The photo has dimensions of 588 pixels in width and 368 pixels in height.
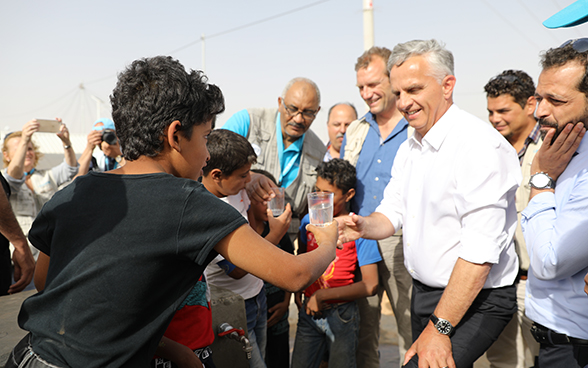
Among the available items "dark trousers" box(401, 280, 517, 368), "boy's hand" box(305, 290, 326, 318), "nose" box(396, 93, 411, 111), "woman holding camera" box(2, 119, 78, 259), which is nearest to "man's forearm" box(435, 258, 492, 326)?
"dark trousers" box(401, 280, 517, 368)

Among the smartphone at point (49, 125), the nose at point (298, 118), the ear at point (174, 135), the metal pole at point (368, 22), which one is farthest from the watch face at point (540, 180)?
the metal pole at point (368, 22)

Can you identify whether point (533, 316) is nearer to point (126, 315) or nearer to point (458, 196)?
point (458, 196)

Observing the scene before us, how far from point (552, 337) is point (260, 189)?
191cm

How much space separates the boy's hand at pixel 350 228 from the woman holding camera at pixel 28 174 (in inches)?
153

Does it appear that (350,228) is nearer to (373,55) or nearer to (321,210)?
(321,210)

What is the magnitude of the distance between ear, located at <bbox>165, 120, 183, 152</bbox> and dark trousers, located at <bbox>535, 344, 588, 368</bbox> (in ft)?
6.58

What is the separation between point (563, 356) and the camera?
2006 mm

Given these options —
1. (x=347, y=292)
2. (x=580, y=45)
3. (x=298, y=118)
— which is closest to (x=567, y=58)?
(x=580, y=45)

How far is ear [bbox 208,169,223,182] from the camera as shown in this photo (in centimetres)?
275

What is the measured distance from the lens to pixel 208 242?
4.26ft

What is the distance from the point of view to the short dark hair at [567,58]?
6.64 ft

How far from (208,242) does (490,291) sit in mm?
1636

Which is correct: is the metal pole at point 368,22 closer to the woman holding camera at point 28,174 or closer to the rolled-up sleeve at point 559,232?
the woman holding camera at point 28,174

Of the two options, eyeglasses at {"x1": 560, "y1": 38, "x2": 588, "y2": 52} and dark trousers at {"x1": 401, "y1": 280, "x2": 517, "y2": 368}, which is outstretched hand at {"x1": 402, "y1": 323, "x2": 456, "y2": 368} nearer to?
dark trousers at {"x1": 401, "y1": 280, "x2": 517, "y2": 368}
